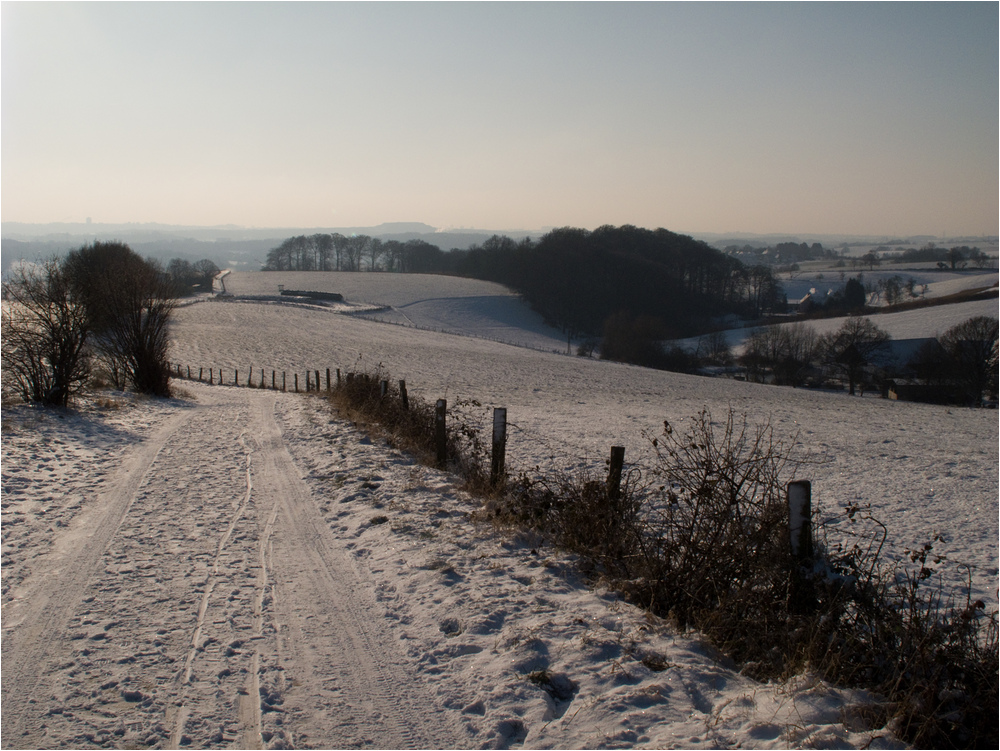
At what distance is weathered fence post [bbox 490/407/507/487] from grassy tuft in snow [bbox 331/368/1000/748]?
124 cm

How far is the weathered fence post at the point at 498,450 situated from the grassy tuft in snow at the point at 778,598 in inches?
48.9

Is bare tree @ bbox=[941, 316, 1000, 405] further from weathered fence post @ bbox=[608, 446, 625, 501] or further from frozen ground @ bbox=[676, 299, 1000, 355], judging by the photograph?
weathered fence post @ bbox=[608, 446, 625, 501]

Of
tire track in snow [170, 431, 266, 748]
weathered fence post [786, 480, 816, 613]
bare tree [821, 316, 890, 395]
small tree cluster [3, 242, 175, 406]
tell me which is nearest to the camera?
tire track in snow [170, 431, 266, 748]

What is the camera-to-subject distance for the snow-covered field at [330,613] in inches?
150

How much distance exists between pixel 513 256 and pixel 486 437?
316 feet

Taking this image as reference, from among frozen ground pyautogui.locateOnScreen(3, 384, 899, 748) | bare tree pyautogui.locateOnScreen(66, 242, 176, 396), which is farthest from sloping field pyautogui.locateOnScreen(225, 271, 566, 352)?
frozen ground pyautogui.locateOnScreen(3, 384, 899, 748)

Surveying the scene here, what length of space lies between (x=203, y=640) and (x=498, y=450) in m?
4.57

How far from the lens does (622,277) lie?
→ 10375 centimetres

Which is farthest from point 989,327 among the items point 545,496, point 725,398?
point 545,496

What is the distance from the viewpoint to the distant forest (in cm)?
9600

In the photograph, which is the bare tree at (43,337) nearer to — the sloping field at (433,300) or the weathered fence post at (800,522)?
the weathered fence post at (800,522)

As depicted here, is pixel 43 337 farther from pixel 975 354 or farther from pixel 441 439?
pixel 975 354

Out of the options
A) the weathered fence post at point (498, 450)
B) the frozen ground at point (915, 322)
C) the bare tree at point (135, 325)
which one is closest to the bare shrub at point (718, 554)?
the weathered fence post at point (498, 450)

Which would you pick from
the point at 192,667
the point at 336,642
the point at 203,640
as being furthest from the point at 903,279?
the point at 192,667
